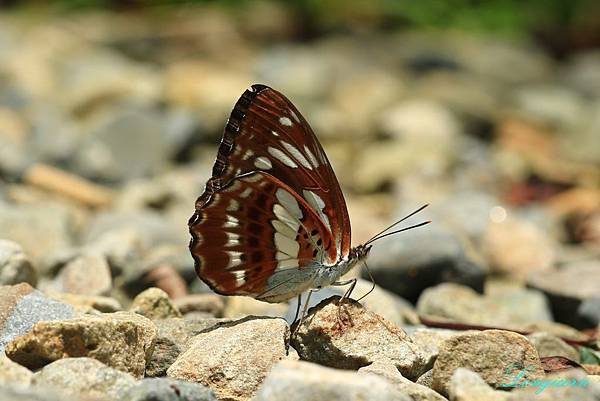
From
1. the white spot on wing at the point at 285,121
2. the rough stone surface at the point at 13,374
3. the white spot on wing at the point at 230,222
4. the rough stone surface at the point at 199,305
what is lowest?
the rough stone surface at the point at 199,305

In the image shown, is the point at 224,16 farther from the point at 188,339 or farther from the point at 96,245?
the point at 188,339

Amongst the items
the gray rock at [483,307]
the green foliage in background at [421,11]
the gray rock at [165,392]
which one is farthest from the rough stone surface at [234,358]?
the green foliage in background at [421,11]

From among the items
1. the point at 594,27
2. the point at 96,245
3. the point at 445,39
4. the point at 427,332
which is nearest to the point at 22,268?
the point at 96,245

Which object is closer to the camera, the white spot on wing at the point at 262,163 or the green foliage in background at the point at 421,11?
the white spot on wing at the point at 262,163

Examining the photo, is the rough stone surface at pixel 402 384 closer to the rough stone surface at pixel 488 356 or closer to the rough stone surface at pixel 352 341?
the rough stone surface at pixel 352 341

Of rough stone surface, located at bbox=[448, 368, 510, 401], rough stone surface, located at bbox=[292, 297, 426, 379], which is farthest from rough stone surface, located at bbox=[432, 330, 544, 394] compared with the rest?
rough stone surface, located at bbox=[448, 368, 510, 401]

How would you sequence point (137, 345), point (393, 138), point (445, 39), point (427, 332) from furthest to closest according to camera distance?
point (445, 39)
point (393, 138)
point (427, 332)
point (137, 345)
